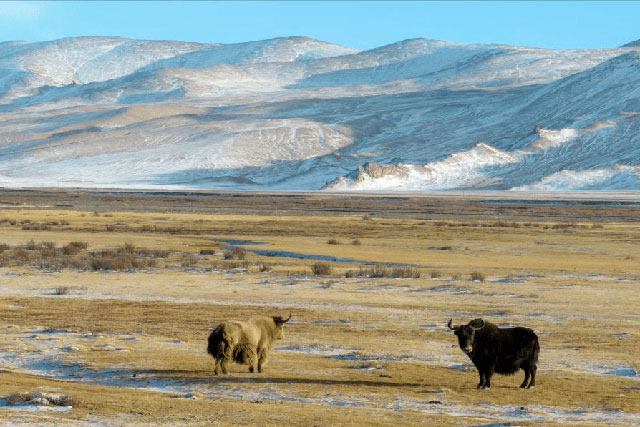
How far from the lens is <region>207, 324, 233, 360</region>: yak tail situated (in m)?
15.5

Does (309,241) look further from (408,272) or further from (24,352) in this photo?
(24,352)

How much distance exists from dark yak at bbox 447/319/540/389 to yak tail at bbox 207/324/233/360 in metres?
3.16

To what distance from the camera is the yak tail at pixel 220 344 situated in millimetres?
15508

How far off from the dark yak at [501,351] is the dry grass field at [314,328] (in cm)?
32

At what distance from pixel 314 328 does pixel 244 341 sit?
A: 5.77 m

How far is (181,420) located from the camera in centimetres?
1291

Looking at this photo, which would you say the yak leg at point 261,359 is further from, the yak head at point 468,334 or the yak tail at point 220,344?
the yak head at point 468,334

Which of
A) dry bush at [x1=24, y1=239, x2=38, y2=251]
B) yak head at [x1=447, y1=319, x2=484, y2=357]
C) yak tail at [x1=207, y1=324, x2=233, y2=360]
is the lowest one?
dry bush at [x1=24, y1=239, x2=38, y2=251]

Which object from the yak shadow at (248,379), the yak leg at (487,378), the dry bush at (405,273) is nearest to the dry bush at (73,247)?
the dry bush at (405,273)

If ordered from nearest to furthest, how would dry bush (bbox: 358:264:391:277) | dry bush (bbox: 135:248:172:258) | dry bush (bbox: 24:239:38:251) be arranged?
dry bush (bbox: 358:264:391:277) → dry bush (bbox: 135:248:172:258) → dry bush (bbox: 24:239:38:251)

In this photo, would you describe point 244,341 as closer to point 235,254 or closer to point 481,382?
point 481,382

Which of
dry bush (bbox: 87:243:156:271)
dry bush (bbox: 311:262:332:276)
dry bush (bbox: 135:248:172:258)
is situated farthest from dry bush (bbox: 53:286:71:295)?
dry bush (bbox: 135:248:172:258)

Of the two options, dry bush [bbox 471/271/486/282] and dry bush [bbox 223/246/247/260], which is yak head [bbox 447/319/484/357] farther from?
dry bush [bbox 223/246/247/260]

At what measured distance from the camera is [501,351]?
50.9ft
